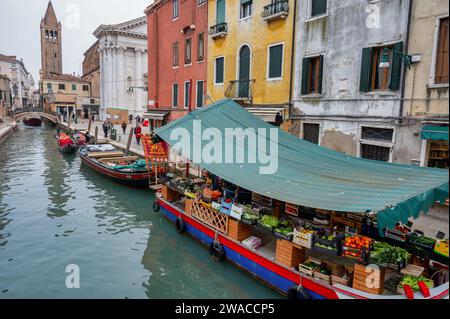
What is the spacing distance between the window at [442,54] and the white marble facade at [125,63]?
45205 millimetres

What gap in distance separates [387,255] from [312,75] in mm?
9567

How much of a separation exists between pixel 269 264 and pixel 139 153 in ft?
56.3

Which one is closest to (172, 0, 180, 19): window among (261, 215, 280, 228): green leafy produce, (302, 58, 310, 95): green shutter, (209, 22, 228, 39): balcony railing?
(209, 22, 228, 39): balcony railing

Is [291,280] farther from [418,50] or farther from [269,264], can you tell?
[418,50]

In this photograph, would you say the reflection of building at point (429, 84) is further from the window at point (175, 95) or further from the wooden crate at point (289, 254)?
the window at point (175, 95)

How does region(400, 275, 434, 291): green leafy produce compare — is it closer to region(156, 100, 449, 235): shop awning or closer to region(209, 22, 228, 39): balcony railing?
region(156, 100, 449, 235): shop awning

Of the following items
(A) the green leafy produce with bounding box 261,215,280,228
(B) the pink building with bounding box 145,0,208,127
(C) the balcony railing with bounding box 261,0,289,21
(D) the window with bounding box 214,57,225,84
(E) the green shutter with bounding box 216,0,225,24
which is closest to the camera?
(A) the green leafy produce with bounding box 261,215,280,228

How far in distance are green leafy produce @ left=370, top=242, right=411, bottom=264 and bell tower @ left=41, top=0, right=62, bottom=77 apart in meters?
90.1

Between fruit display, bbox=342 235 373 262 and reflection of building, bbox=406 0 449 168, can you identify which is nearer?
fruit display, bbox=342 235 373 262

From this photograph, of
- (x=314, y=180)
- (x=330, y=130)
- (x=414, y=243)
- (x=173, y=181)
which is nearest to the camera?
(x=414, y=243)

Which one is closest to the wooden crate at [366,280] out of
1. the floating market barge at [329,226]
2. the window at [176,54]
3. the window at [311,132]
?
the floating market barge at [329,226]

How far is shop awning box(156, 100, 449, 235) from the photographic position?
573cm
